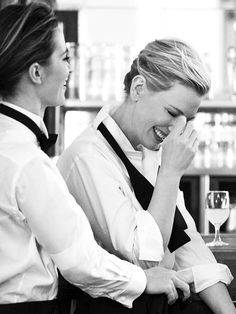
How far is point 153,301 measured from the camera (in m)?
1.86

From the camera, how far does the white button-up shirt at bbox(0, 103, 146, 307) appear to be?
1673 millimetres

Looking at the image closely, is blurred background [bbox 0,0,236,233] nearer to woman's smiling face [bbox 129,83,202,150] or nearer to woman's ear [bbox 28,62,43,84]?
woman's smiling face [bbox 129,83,202,150]

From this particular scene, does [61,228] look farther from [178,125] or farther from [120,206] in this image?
[178,125]

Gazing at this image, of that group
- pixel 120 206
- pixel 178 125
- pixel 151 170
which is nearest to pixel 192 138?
pixel 178 125

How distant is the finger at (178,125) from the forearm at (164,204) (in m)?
0.15

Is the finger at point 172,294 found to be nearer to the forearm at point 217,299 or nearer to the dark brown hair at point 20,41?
the forearm at point 217,299

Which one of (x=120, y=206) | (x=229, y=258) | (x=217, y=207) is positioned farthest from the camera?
(x=217, y=207)

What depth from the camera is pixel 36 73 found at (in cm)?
182

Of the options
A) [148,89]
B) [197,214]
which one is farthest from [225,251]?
[197,214]

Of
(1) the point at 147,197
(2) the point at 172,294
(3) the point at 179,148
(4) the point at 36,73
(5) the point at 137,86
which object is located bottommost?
(2) the point at 172,294

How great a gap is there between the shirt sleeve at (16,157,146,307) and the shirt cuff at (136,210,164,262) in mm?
183

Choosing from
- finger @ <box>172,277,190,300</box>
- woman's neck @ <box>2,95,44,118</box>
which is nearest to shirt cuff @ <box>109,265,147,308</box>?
finger @ <box>172,277,190,300</box>

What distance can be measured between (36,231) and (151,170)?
0.67 m

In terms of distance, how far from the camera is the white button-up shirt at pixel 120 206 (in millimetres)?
1966
